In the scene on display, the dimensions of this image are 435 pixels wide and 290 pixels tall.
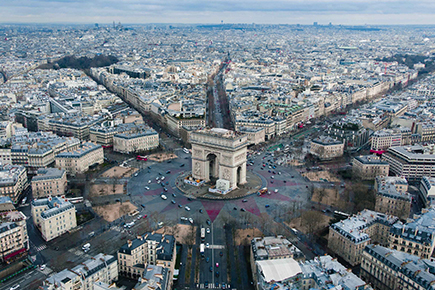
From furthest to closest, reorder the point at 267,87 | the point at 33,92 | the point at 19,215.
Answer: the point at 267,87, the point at 33,92, the point at 19,215

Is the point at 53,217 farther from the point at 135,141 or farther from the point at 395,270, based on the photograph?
the point at 395,270

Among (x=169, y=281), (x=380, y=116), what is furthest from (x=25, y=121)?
(x=380, y=116)

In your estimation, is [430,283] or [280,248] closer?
[430,283]

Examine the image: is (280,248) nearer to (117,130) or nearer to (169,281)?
(169,281)

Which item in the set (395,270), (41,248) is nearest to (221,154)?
(41,248)

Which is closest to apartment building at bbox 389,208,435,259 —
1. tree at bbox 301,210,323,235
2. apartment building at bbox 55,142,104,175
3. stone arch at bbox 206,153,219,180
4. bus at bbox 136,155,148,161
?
tree at bbox 301,210,323,235

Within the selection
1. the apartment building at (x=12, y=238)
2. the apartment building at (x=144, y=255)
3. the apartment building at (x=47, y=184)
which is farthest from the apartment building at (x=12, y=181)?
the apartment building at (x=144, y=255)
